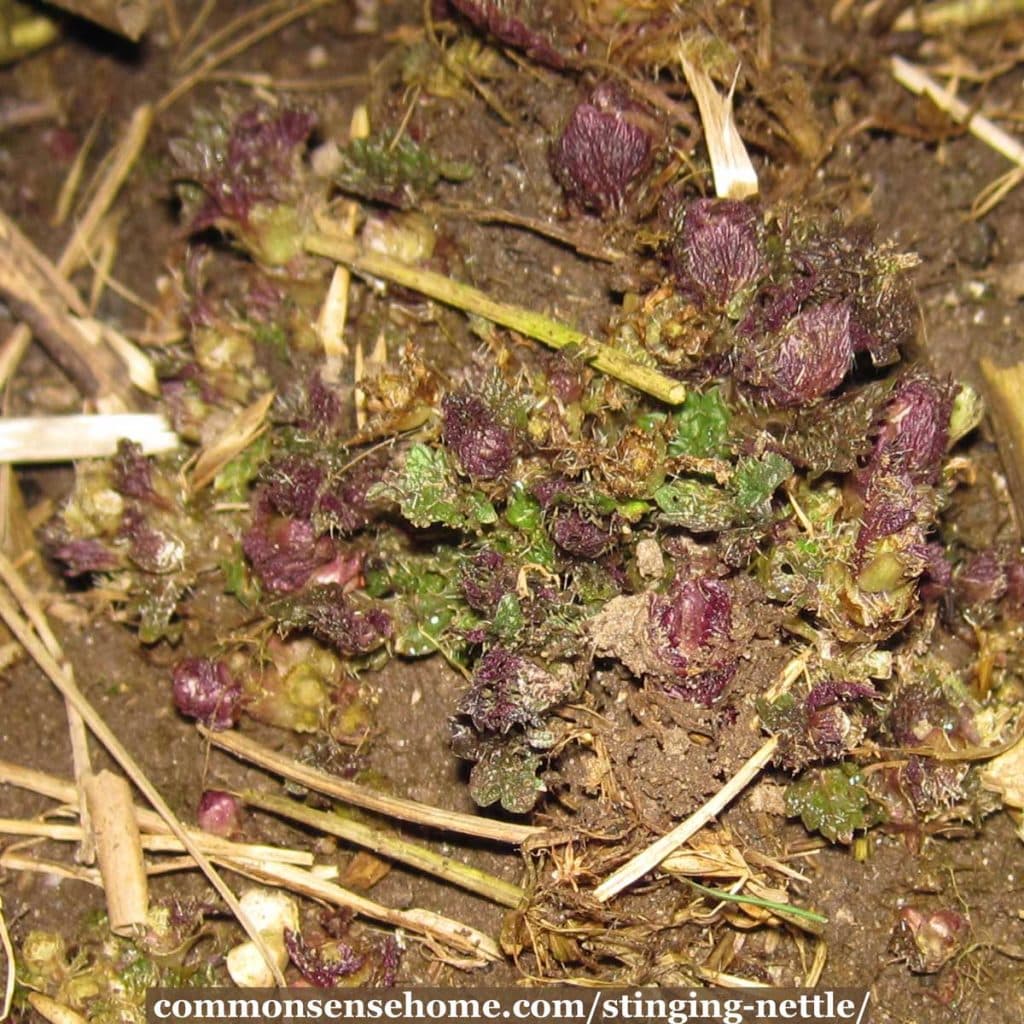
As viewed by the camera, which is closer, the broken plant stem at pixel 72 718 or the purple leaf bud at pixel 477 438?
the purple leaf bud at pixel 477 438

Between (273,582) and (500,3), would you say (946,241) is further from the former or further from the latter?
(273,582)

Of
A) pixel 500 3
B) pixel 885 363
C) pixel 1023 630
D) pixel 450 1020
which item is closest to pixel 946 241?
pixel 885 363

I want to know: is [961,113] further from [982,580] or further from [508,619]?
[508,619]

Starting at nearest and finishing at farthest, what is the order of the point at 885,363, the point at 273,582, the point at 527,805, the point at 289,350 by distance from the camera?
1. the point at 527,805
2. the point at 885,363
3. the point at 273,582
4. the point at 289,350

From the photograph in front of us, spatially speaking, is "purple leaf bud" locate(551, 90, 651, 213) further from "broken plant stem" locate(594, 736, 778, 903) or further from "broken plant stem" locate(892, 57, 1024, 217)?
"broken plant stem" locate(594, 736, 778, 903)

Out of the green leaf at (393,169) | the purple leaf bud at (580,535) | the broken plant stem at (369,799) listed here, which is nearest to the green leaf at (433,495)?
the purple leaf bud at (580,535)

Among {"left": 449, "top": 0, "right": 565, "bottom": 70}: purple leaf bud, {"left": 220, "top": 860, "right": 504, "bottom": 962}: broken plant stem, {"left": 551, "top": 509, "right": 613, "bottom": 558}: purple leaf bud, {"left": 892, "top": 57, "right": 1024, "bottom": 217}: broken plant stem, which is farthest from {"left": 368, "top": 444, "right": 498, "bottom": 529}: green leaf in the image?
{"left": 892, "top": 57, "right": 1024, "bottom": 217}: broken plant stem

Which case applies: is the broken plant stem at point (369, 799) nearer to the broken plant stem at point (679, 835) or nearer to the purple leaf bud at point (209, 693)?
the purple leaf bud at point (209, 693)
